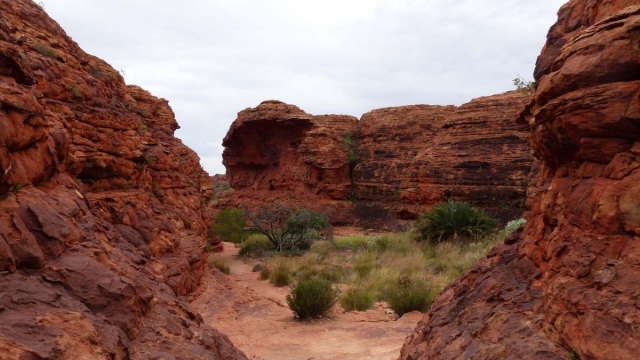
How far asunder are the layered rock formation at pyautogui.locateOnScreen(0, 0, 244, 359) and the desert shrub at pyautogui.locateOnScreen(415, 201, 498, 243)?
11090mm

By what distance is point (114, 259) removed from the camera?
455 cm

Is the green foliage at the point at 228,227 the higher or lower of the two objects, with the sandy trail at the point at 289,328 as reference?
higher

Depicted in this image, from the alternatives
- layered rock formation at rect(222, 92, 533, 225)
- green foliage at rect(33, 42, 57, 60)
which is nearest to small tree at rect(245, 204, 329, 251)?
layered rock formation at rect(222, 92, 533, 225)

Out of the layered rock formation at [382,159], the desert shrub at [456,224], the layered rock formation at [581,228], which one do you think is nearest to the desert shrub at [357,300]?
the layered rock formation at [581,228]

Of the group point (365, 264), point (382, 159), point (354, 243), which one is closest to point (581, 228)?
point (365, 264)

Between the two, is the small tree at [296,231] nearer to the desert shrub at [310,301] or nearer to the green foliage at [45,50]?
the desert shrub at [310,301]

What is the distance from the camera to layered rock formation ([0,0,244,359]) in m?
2.96

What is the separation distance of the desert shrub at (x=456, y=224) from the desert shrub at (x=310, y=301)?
29.8 feet

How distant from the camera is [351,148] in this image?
32.0m

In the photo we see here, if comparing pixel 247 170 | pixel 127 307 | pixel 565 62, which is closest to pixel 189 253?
pixel 127 307

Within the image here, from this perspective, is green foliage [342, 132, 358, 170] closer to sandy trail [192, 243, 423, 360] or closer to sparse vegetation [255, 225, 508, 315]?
sparse vegetation [255, 225, 508, 315]

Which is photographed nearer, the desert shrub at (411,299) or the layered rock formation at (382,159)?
the desert shrub at (411,299)

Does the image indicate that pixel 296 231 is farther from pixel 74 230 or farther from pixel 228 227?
pixel 74 230

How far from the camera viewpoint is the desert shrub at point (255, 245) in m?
18.7
